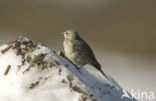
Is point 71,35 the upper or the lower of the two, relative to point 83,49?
upper

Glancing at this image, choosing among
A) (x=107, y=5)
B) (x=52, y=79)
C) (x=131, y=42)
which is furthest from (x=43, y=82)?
(x=107, y=5)

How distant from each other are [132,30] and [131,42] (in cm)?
139

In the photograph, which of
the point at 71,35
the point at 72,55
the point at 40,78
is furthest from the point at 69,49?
the point at 40,78

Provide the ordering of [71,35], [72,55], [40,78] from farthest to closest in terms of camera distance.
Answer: [71,35], [72,55], [40,78]

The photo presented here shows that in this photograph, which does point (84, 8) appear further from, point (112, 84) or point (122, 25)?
point (112, 84)

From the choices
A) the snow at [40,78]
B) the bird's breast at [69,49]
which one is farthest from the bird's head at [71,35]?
the snow at [40,78]

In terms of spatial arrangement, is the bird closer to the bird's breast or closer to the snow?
the bird's breast

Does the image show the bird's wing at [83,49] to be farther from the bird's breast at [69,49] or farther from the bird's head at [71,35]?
the bird's head at [71,35]

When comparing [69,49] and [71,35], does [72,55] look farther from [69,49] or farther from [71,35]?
[71,35]

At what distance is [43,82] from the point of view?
7.47 meters

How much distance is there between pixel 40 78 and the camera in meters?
7.53

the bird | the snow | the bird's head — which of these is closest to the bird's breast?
the bird

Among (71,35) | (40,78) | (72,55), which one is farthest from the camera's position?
(71,35)

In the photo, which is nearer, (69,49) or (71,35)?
(69,49)
